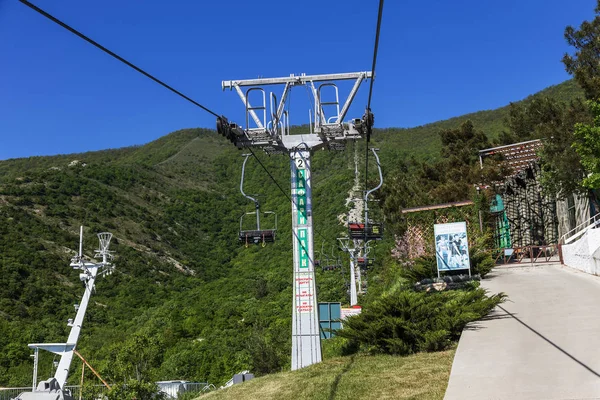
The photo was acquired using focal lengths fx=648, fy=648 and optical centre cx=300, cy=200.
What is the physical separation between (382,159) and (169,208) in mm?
26750

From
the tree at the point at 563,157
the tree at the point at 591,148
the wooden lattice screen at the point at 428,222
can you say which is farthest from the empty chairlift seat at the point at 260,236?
the tree at the point at 563,157

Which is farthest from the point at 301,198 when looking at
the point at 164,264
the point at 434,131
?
the point at 434,131

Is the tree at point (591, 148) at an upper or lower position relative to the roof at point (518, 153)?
lower

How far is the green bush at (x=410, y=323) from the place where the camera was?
37.1 feet

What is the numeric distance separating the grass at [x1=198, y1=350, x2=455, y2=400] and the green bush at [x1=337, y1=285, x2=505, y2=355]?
0.27 m

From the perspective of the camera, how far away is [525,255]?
28938mm

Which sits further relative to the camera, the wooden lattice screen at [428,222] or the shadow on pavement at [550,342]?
the wooden lattice screen at [428,222]

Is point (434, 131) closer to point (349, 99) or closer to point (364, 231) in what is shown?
point (364, 231)

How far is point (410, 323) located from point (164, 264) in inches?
2086

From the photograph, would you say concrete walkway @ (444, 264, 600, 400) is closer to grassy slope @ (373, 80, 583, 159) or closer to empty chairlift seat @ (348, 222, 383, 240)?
empty chairlift seat @ (348, 222, 383, 240)

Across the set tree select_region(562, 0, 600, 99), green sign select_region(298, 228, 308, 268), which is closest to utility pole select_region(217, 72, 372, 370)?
green sign select_region(298, 228, 308, 268)

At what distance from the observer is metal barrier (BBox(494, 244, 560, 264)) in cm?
2483

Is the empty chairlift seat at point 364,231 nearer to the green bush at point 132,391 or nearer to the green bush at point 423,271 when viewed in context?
the green bush at point 423,271

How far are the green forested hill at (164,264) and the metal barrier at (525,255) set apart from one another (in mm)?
9459
